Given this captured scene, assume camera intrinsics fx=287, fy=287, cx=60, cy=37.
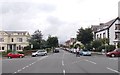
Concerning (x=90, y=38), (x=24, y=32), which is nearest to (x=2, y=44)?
(x=24, y=32)

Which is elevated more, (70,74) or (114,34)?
(114,34)

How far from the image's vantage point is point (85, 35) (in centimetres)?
9425

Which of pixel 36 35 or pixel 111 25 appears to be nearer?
A: pixel 111 25

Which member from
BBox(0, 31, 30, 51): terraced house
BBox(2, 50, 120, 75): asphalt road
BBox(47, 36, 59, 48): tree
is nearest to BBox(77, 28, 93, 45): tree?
BBox(0, 31, 30, 51): terraced house

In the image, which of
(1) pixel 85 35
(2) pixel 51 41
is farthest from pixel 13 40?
(2) pixel 51 41

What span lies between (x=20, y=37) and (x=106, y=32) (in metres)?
42.0

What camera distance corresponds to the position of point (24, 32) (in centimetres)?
11625

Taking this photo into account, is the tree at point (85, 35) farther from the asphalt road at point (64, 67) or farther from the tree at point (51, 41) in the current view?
the asphalt road at point (64, 67)

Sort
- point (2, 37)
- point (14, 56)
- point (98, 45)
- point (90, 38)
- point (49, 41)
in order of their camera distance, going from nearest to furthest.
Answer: point (14, 56) < point (98, 45) < point (90, 38) < point (2, 37) < point (49, 41)

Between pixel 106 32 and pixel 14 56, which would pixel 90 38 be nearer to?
pixel 106 32

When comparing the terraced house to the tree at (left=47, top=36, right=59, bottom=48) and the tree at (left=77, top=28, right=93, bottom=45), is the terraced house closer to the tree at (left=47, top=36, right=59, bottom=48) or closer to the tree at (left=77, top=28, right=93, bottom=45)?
the tree at (left=77, top=28, right=93, bottom=45)

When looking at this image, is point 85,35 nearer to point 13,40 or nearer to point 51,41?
point 13,40

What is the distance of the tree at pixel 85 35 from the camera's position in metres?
94.0

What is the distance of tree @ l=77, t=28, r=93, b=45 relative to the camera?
94031mm
